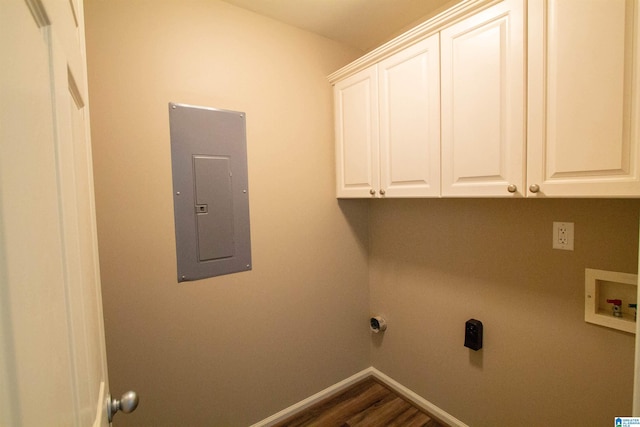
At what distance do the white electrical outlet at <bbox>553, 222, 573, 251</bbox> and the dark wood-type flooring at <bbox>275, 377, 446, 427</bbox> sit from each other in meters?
1.30

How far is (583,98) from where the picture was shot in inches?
35.2

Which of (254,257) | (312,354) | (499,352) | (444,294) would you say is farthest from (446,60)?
(312,354)

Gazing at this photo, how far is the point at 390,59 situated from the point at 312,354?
1908mm

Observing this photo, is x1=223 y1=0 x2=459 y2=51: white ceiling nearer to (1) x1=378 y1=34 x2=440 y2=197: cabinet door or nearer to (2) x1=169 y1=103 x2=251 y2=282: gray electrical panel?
(1) x1=378 y1=34 x2=440 y2=197: cabinet door

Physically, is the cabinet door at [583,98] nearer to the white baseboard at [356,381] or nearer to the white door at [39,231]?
the white door at [39,231]

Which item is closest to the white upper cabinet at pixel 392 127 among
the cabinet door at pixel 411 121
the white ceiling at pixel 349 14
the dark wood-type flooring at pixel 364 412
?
the cabinet door at pixel 411 121

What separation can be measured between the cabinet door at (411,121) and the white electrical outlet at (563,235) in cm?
54

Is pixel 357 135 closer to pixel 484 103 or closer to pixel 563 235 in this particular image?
pixel 484 103

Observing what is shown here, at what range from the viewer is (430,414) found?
1763 millimetres

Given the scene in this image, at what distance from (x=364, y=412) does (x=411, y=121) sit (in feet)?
6.06

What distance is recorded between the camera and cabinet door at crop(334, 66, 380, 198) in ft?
5.32

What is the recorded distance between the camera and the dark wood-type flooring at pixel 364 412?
1.71 metres

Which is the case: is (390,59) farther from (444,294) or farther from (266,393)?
(266,393)

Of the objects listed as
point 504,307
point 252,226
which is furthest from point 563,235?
point 252,226
